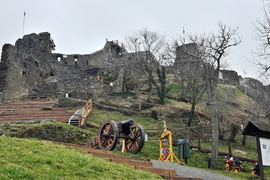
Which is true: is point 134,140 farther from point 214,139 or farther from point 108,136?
point 214,139

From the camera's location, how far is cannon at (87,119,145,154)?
946 centimetres

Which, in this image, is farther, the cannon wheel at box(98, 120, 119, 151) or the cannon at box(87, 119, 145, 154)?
the cannon at box(87, 119, 145, 154)

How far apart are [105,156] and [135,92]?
62.2 feet

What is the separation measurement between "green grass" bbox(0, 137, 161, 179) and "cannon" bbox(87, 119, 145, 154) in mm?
3209

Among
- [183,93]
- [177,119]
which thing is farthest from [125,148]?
[183,93]

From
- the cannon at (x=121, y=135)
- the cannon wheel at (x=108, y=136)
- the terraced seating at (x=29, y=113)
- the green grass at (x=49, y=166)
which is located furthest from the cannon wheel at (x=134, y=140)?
the terraced seating at (x=29, y=113)

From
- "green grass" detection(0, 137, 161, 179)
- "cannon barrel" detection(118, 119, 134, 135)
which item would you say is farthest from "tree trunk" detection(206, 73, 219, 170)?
"green grass" detection(0, 137, 161, 179)

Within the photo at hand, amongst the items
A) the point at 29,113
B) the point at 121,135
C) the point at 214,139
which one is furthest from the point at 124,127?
the point at 29,113

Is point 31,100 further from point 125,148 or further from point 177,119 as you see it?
point 125,148

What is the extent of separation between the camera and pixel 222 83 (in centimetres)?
3594

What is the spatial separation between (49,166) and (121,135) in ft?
16.2

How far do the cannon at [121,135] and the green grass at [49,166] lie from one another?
10.5 ft

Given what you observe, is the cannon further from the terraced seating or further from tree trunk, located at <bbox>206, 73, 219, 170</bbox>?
the terraced seating

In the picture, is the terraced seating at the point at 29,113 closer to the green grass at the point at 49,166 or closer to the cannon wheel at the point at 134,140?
the cannon wheel at the point at 134,140
